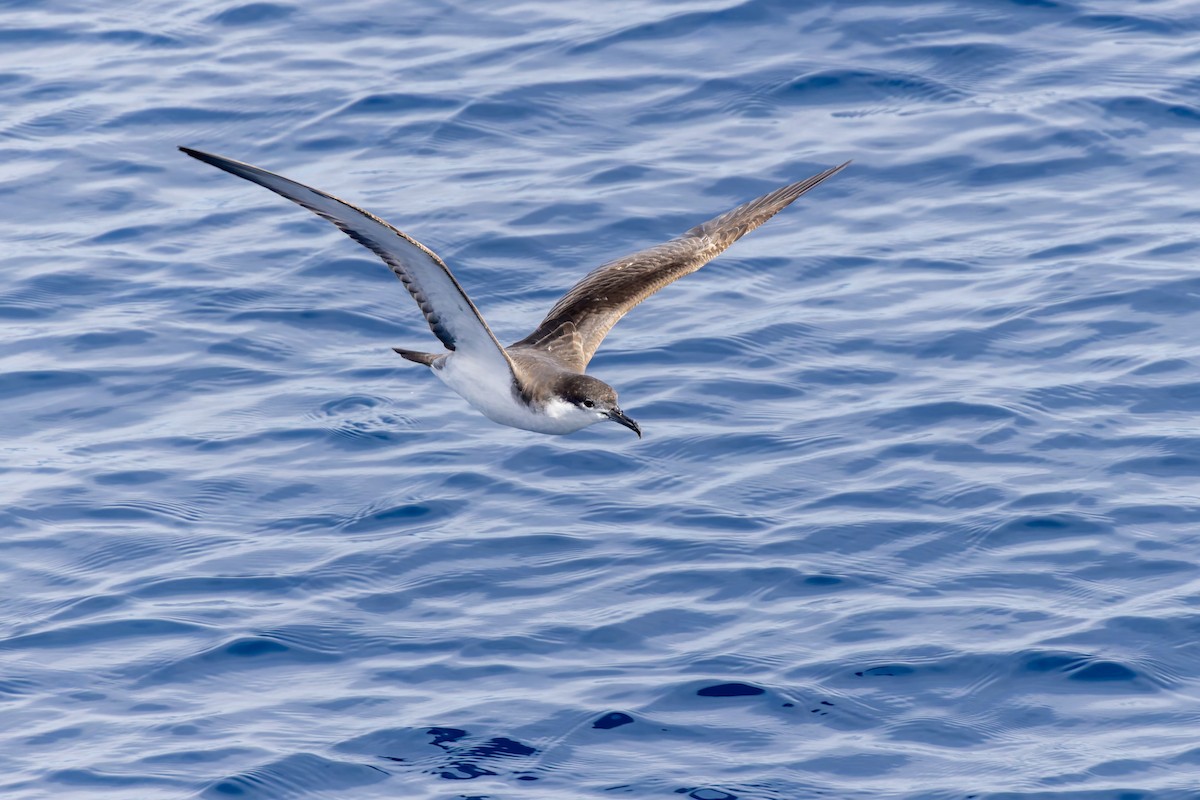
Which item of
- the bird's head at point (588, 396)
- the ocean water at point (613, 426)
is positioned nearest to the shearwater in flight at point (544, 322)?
the bird's head at point (588, 396)

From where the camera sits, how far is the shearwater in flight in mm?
10164

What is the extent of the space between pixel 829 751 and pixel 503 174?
27.0ft

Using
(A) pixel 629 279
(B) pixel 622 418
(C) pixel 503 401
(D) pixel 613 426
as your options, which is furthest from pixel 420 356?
(D) pixel 613 426

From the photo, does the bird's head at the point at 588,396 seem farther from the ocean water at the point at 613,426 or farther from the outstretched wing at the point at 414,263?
the ocean water at the point at 613,426

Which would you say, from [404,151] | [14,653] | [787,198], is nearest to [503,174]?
[404,151]

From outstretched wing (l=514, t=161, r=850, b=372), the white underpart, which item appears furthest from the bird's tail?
outstretched wing (l=514, t=161, r=850, b=372)

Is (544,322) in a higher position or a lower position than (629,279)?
lower

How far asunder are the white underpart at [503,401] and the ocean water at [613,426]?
45.9 inches

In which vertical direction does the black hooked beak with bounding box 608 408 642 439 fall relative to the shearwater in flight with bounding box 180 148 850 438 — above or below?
below

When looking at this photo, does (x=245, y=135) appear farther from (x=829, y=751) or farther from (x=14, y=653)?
(x=829, y=751)

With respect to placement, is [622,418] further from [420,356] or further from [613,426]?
[613,426]

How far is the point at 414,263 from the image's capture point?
10.5 metres

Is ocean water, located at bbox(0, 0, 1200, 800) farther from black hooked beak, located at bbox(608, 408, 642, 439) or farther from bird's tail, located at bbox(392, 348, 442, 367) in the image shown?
bird's tail, located at bbox(392, 348, 442, 367)

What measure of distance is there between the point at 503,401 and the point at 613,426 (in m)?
2.74
